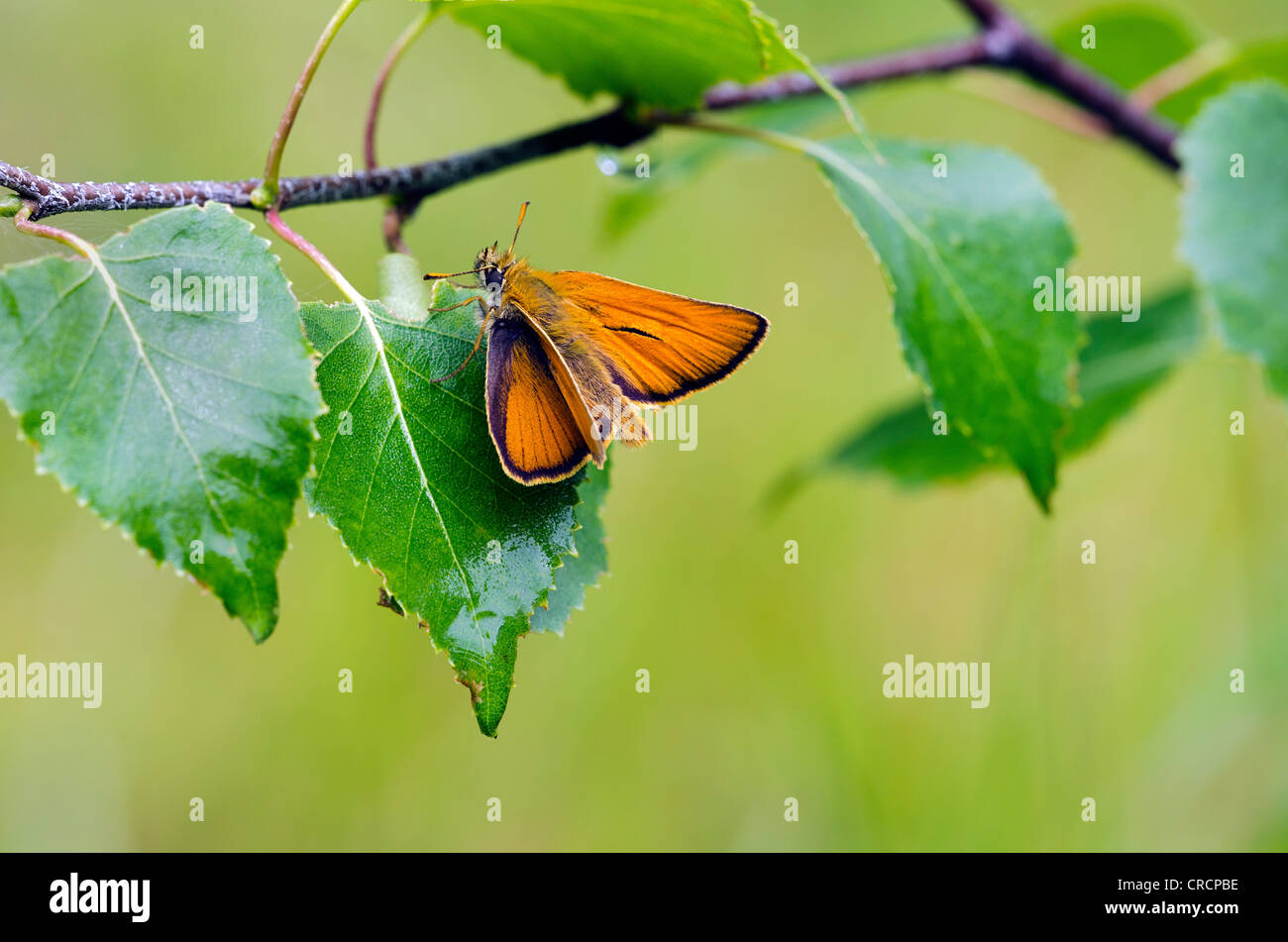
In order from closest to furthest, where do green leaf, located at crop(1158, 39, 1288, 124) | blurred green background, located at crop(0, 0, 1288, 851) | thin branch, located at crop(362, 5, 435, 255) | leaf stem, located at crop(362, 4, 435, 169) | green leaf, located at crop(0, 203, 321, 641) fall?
green leaf, located at crop(0, 203, 321, 641) < thin branch, located at crop(362, 5, 435, 255) < leaf stem, located at crop(362, 4, 435, 169) < green leaf, located at crop(1158, 39, 1288, 124) < blurred green background, located at crop(0, 0, 1288, 851)

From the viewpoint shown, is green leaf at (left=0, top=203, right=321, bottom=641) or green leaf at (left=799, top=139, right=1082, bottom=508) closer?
green leaf at (left=0, top=203, right=321, bottom=641)

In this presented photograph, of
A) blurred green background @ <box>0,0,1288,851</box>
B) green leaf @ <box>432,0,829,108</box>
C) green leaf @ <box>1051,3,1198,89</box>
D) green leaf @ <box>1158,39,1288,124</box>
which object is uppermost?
green leaf @ <box>1051,3,1198,89</box>

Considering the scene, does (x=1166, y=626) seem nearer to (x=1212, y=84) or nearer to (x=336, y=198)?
(x=1212, y=84)

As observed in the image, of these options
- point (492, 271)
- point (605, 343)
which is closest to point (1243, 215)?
point (605, 343)

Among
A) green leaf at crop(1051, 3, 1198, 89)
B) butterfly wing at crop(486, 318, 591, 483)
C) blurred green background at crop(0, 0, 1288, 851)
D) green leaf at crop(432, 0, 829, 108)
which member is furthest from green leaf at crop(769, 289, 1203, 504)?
butterfly wing at crop(486, 318, 591, 483)

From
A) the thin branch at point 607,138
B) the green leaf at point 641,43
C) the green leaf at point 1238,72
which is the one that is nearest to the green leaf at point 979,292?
the green leaf at point 641,43

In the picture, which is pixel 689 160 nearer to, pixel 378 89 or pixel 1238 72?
pixel 378 89

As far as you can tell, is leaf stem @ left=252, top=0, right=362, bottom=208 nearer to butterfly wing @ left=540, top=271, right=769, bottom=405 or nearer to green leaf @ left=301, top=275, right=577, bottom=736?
green leaf @ left=301, top=275, right=577, bottom=736
